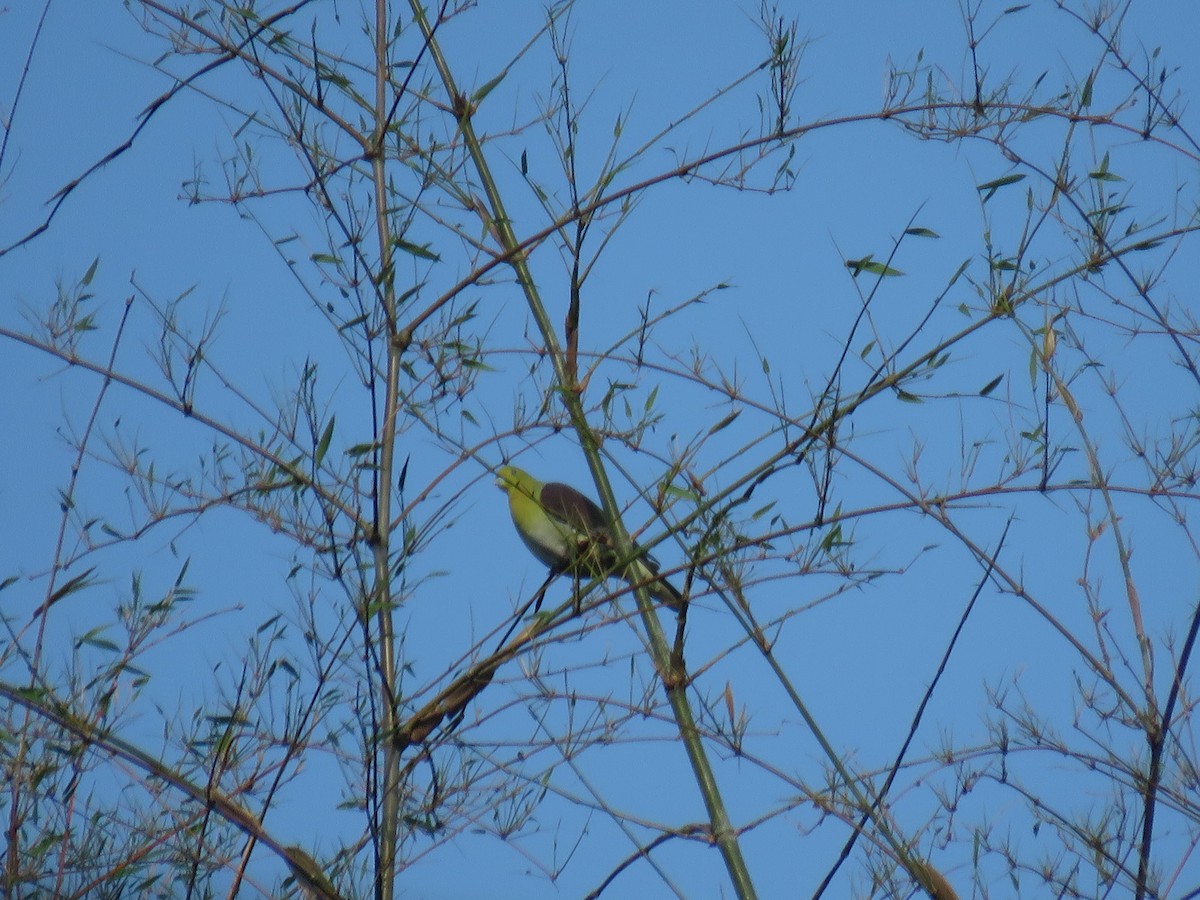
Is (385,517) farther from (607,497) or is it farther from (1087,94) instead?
(1087,94)

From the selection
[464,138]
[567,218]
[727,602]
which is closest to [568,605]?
[727,602]

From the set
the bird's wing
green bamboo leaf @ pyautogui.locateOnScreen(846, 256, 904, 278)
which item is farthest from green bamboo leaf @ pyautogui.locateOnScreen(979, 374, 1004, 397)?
the bird's wing

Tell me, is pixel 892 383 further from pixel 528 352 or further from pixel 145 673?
pixel 145 673

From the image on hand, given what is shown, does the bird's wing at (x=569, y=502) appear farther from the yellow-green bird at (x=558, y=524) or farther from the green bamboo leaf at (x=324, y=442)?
the green bamboo leaf at (x=324, y=442)

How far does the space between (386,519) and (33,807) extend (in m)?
0.69

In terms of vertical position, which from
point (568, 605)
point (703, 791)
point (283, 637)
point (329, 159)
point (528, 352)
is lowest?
point (703, 791)

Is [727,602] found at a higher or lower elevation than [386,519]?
lower

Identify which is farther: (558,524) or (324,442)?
(558,524)

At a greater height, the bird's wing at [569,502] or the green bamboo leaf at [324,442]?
the bird's wing at [569,502]

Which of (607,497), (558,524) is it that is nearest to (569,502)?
(558,524)

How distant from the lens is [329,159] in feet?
7.30

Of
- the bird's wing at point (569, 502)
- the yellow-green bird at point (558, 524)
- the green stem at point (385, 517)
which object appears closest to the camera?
the green stem at point (385, 517)

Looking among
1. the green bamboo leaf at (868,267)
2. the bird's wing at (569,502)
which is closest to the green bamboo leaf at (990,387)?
the green bamboo leaf at (868,267)

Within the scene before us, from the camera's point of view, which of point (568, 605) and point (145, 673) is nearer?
point (568, 605)
